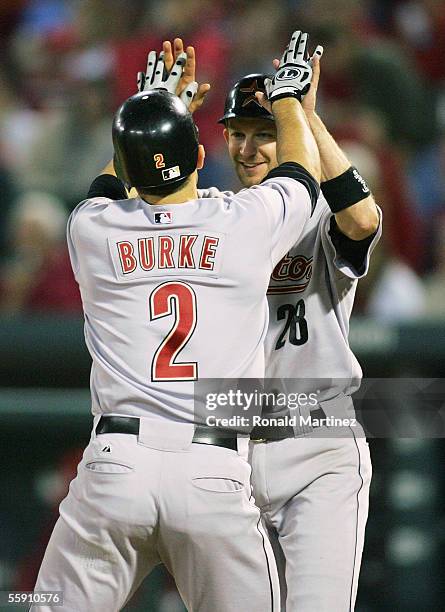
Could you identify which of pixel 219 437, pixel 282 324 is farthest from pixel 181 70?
pixel 219 437

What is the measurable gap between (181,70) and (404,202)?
3.05 meters

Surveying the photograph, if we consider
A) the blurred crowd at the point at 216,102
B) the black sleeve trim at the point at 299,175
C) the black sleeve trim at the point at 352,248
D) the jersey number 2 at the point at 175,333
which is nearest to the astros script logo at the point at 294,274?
the black sleeve trim at the point at 352,248

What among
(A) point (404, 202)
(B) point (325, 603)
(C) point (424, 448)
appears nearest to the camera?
(B) point (325, 603)

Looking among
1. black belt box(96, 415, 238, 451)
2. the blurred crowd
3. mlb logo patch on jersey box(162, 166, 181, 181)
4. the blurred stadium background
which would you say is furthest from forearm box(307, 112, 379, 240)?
the blurred crowd

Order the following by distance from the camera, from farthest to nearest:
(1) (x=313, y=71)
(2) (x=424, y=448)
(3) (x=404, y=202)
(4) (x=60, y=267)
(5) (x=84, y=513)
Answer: (3) (x=404, y=202), (4) (x=60, y=267), (2) (x=424, y=448), (1) (x=313, y=71), (5) (x=84, y=513)

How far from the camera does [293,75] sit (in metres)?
3.02

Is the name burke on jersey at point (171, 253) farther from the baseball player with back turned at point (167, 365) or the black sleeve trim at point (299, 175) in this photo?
the black sleeve trim at point (299, 175)

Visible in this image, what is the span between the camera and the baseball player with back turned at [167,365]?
2496 millimetres

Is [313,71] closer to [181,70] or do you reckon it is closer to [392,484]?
[181,70]

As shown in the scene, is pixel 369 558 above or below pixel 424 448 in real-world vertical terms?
below

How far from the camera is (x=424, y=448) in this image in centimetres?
484

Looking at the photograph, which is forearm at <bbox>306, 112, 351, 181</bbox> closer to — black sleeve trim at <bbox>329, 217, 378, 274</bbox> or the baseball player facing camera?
the baseball player facing camera

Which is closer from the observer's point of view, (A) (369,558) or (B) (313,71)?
(B) (313,71)

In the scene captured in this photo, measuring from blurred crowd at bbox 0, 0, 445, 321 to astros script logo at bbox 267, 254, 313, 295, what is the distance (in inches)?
97.5
